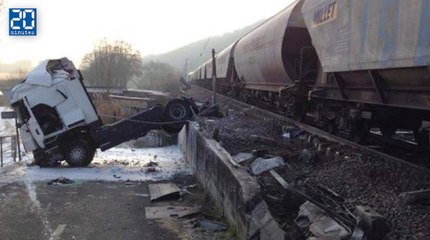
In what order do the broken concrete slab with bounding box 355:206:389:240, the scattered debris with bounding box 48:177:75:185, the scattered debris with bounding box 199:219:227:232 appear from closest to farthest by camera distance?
the broken concrete slab with bounding box 355:206:389:240, the scattered debris with bounding box 199:219:227:232, the scattered debris with bounding box 48:177:75:185

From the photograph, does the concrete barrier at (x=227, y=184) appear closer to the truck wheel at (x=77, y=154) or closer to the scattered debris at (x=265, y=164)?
the scattered debris at (x=265, y=164)

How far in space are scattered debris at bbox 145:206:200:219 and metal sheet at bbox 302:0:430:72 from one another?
3622 millimetres

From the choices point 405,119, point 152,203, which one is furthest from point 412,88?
point 152,203

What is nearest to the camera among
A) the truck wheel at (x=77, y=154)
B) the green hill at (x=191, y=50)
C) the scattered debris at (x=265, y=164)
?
the scattered debris at (x=265, y=164)

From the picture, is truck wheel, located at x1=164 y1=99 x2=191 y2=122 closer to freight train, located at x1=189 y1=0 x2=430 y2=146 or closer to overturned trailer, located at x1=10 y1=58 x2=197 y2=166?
overturned trailer, located at x1=10 y1=58 x2=197 y2=166

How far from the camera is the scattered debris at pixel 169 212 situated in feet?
27.9

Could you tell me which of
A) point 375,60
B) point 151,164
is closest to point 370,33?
point 375,60

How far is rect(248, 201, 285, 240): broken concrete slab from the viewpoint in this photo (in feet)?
16.3

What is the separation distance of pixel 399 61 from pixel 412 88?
0.49m

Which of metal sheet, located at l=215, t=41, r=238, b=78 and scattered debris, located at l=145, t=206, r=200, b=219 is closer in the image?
scattered debris, located at l=145, t=206, r=200, b=219

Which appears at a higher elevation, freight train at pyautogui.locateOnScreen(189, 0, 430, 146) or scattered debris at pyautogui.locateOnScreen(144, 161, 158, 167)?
freight train at pyautogui.locateOnScreen(189, 0, 430, 146)

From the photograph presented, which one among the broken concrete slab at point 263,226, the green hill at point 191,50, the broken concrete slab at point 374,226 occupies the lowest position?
the broken concrete slab at point 263,226

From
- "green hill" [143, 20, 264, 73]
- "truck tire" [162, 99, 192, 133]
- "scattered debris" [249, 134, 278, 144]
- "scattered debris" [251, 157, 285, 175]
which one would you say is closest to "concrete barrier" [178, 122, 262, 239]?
"scattered debris" [251, 157, 285, 175]

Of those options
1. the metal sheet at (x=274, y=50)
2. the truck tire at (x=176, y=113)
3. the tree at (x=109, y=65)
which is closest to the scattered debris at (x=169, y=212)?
the metal sheet at (x=274, y=50)
